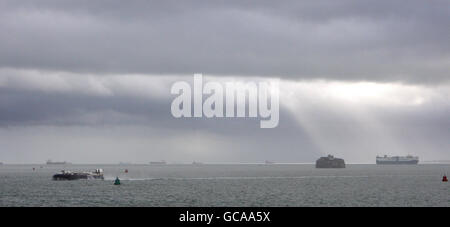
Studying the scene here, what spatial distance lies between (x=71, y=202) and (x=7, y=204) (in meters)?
10.8
